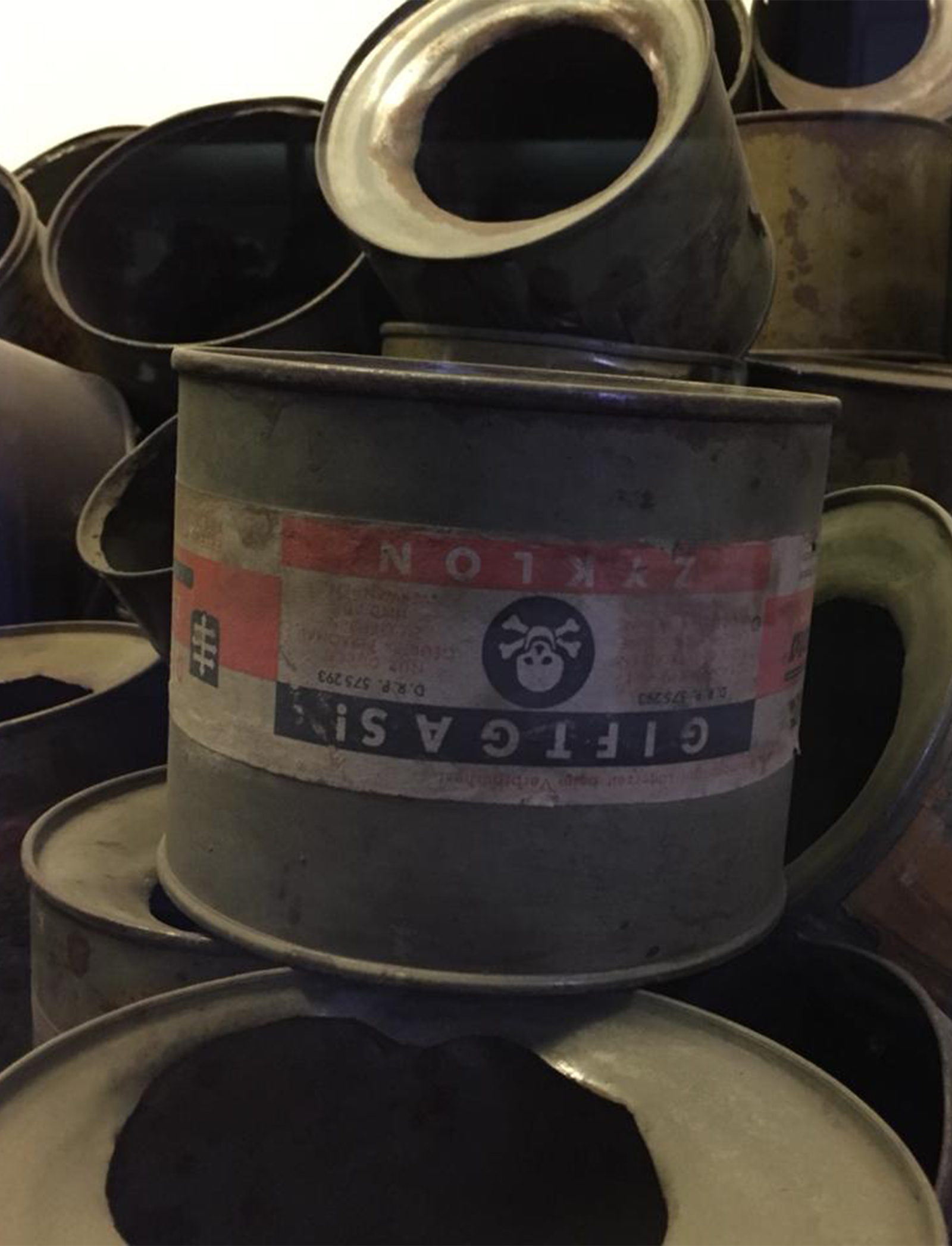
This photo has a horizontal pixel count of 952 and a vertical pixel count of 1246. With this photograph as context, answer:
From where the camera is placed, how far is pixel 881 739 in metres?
1.50

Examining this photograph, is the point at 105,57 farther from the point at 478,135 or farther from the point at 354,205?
the point at 354,205

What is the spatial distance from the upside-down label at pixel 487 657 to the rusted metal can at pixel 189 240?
0.94 m

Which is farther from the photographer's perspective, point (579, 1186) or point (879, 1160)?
point (579, 1186)

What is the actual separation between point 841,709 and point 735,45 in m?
1.06

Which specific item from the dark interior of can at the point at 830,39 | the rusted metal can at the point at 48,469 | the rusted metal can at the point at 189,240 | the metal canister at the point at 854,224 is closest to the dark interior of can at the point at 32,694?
the rusted metal can at the point at 48,469

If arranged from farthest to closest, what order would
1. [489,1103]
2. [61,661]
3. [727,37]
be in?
[727,37] → [61,661] → [489,1103]

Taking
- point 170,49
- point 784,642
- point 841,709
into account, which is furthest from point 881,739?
point 170,49

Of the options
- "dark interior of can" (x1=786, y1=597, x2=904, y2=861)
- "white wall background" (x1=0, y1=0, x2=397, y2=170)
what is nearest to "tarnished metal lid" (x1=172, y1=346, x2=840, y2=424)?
"dark interior of can" (x1=786, y1=597, x2=904, y2=861)

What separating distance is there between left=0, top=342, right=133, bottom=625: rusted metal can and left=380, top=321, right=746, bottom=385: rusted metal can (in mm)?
640

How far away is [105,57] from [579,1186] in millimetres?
1804

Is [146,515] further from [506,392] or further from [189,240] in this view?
[506,392]

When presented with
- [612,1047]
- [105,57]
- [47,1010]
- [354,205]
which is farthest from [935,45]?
[47,1010]

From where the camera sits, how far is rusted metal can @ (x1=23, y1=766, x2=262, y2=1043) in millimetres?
1075

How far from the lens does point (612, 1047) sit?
979mm
